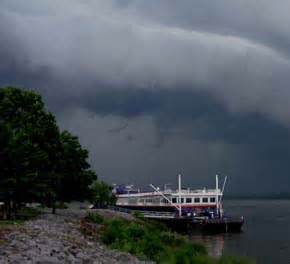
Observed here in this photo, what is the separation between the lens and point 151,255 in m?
37.0

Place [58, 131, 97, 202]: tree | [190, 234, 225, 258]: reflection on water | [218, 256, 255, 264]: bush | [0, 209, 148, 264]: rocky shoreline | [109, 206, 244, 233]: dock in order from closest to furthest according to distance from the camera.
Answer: [0, 209, 148, 264]: rocky shoreline, [218, 256, 255, 264]: bush, [58, 131, 97, 202]: tree, [190, 234, 225, 258]: reflection on water, [109, 206, 244, 233]: dock

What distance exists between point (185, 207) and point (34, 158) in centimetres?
7745

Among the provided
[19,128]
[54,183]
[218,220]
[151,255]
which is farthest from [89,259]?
[218,220]

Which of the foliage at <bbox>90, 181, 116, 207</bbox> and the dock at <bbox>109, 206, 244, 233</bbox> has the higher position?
the foliage at <bbox>90, 181, 116, 207</bbox>

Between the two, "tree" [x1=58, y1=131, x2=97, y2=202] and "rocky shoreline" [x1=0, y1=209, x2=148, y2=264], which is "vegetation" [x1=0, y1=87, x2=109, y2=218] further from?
"rocky shoreline" [x1=0, y1=209, x2=148, y2=264]

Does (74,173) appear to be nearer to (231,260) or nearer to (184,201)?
(231,260)

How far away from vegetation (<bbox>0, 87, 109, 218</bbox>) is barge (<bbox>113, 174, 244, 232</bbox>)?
32560 mm

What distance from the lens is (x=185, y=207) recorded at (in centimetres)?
12788

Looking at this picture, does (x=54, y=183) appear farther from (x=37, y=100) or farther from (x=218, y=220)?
(x=218, y=220)

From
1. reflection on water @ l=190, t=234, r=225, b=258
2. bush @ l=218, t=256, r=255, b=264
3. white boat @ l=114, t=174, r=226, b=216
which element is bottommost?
reflection on water @ l=190, t=234, r=225, b=258

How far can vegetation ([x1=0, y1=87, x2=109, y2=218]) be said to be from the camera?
5166 centimetres

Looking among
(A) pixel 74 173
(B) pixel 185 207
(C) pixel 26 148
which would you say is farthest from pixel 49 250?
(B) pixel 185 207

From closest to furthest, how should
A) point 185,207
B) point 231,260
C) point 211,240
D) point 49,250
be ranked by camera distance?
1. point 231,260
2. point 49,250
3. point 211,240
4. point 185,207

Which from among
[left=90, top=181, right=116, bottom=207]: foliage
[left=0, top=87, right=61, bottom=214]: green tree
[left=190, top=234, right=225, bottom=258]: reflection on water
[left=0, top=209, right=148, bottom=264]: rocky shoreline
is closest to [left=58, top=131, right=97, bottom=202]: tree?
[left=0, top=87, right=61, bottom=214]: green tree
